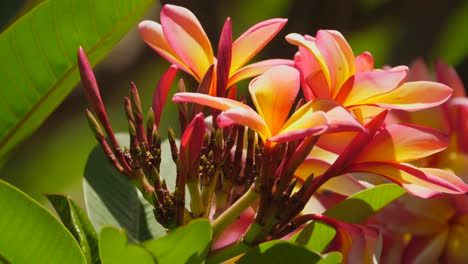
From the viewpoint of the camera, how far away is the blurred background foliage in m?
2.09

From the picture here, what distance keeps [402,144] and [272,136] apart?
0.34 ft

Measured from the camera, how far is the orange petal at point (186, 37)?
75 cm

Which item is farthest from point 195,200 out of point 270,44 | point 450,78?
point 270,44

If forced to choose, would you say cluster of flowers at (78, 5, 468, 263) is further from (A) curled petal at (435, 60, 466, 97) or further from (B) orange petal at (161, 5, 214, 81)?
(A) curled petal at (435, 60, 466, 97)

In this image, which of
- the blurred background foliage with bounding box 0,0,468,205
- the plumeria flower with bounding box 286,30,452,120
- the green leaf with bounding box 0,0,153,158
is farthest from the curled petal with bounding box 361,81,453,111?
the blurred background foliage with bounding box 0,0,468,205

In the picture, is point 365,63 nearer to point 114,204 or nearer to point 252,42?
point 252,42

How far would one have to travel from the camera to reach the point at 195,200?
2.31ft

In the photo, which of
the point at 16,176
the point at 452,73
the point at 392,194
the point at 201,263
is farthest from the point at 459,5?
the point at 201,263

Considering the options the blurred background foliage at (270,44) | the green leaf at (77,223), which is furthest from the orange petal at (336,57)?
the blurred background foliage at (270,44)

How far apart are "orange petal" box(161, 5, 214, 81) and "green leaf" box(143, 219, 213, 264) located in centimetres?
19

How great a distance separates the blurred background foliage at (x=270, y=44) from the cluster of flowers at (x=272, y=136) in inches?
45.3

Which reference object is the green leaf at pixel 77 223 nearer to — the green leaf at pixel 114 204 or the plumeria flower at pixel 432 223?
the green leaf at pixel 114 204

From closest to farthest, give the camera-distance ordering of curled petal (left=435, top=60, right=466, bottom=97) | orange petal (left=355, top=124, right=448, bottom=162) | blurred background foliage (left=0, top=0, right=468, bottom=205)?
orange petal (left=355, top=124, right=448, bottom=162), curled petal (left=435, top=60, right=466, bottom=97), blurred background foliage (left=0, top=0, right=468, bottom=205)

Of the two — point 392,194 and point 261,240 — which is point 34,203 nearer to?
point 261,240
